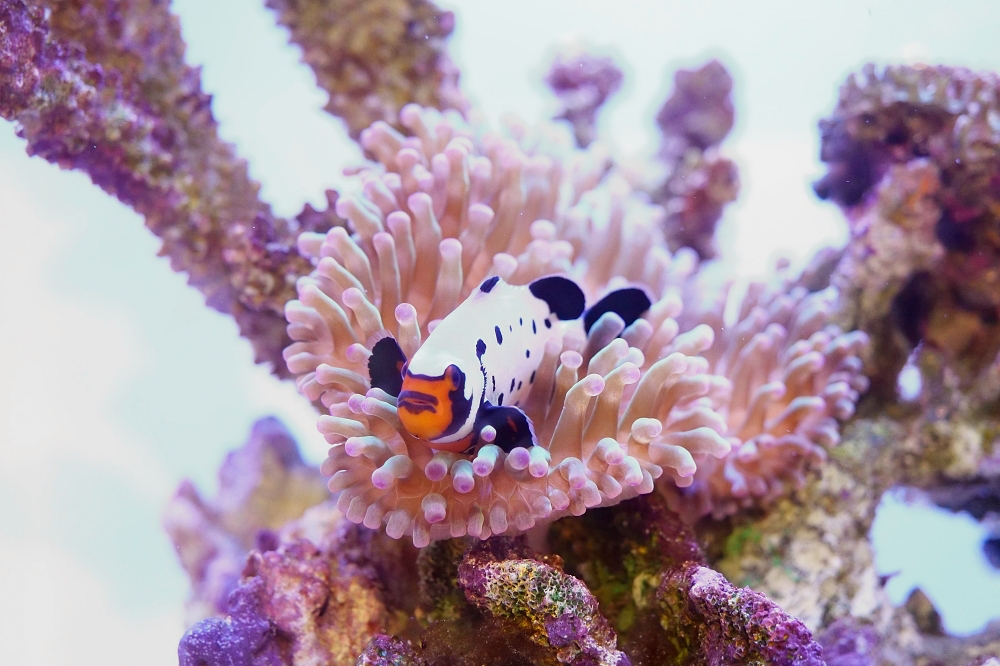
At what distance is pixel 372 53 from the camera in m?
3.16

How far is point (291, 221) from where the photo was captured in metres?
2.59

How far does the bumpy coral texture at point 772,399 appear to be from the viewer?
2178mm

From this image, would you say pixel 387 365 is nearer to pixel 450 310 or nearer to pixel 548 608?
pixel 450 310

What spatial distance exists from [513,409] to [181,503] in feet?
7.93

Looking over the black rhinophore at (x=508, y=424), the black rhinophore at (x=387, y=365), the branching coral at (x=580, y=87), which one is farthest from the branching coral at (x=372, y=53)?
the black rhinophore at (x=508, y=424)

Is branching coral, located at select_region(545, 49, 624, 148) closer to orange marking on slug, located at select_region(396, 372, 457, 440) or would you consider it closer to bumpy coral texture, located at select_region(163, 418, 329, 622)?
bumpy coral texture, located at select_region(163, 418, 329, 622)

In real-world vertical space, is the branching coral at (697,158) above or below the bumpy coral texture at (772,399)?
above

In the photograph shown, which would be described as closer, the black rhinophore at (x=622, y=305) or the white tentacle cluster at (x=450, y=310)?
the white tentacle cluster at (x=450, y=310)

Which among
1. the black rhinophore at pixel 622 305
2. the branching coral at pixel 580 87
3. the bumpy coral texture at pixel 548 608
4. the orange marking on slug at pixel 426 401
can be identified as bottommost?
the bumpy coral texture at pixel 548 608

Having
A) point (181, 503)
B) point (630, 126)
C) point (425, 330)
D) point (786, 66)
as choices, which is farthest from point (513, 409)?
point (786, 66)

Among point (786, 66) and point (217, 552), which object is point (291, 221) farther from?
point (786, 66)

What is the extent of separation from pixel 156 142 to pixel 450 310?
138cm

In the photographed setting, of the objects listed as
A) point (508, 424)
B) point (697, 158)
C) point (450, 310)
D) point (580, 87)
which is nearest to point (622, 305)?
point (450, 310)

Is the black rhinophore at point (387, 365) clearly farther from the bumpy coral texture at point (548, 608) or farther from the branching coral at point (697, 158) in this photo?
the branching coral at point (697, 158)
